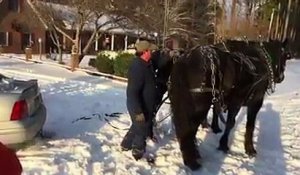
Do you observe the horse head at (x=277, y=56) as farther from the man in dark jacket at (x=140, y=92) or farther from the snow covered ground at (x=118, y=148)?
the man in dark jacket at (x=140, y=92)

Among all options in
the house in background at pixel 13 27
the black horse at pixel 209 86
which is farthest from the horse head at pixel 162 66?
the house in background at pixel 13 27

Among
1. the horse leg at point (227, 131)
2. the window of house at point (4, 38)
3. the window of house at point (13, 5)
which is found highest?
the window of house at point (13, 5)

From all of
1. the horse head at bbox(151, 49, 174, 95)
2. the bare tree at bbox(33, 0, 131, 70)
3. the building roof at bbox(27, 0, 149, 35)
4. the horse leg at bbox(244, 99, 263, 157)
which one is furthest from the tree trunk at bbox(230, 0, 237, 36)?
the horse head at bbox(151, 49, 174, 95)

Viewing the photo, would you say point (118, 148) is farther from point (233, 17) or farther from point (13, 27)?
point (13, 27)

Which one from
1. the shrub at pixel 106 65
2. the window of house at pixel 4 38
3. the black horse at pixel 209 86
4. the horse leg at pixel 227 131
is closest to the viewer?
the black horse at pixel 209 86

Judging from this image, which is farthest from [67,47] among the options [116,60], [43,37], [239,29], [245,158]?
[245,158]

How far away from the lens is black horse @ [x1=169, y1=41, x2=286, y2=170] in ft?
21.8

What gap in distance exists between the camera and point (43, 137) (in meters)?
7.60

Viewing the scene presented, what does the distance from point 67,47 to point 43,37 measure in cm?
454

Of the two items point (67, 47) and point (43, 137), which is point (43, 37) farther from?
point (43, 137)

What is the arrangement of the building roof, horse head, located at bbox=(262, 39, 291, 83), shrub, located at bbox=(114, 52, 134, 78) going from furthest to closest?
1. the building roof
2. shrub, located at bbox=(114, 52, 134, 78)
3. horse head, located at bbox=(262, 39, 291, 83)

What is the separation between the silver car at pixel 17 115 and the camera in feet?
20.6

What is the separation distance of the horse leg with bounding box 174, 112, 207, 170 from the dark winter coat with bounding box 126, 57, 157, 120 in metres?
0.49

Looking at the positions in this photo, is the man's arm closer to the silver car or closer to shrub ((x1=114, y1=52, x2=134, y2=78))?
the silver car
